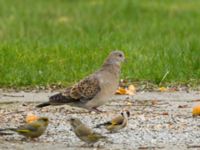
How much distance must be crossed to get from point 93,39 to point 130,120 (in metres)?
5.38

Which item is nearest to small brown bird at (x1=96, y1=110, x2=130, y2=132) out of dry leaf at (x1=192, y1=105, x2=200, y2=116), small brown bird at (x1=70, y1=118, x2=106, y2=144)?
small brown bird at (x1=70, y1=118, x2=106, y2=144)

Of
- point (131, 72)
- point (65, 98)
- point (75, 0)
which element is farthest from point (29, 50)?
point (75, 0)

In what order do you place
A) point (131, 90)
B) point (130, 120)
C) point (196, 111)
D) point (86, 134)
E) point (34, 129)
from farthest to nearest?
point (131, 90)
point (196, 111)
point (130, 120)
point (34, 129)
point (86, 134)

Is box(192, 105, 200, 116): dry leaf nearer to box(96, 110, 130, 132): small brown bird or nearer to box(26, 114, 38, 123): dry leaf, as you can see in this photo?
box(96, 110, 130, 132): small brown bird

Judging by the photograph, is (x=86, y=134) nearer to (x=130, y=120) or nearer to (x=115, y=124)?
(x=115, y=124)

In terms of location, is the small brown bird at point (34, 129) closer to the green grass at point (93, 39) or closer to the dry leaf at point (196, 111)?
the dry leaf at point (196, 111)

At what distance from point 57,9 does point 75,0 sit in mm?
1862

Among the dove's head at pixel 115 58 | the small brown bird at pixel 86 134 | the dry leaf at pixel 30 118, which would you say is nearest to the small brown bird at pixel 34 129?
the small brown bird at pixel 86 134

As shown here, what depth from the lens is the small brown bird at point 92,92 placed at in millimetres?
9422

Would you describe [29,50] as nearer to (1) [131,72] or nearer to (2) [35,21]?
(1) [131,72]

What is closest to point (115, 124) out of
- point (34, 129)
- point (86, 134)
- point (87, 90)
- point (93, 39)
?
point (86, 134)

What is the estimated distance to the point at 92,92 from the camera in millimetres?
9469

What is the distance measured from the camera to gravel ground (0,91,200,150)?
26.7 ft

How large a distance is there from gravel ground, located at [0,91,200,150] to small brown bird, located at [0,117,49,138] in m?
0.08
